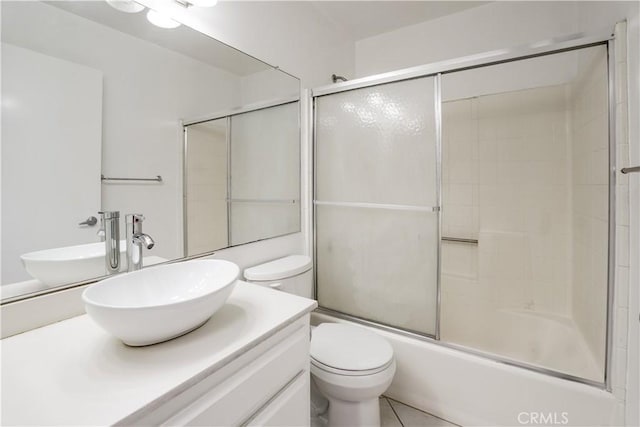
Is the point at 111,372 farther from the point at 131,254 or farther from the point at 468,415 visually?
the point at 468,415

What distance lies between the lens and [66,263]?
3.00 ft

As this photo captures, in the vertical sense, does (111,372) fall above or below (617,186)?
below

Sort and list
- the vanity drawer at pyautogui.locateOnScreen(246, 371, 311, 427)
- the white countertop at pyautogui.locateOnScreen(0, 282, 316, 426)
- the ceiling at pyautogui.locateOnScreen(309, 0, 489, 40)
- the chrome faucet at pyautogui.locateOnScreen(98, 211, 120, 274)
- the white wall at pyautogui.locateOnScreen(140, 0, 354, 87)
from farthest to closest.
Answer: the ceiling at pyautogui.locateOnScreen(309, 0, 489, 40)
the white wall at pyautogui.locateOnScreen(140, 0, 354, 87)
the chrome faucet at pyautogui.locateOnScreen(98, 211, 120, 274)
the vanity drawer at pyautogui.locateOnScreen(246, 371, 311, 427)
the white countertop at pyautogui.locateOnScreen(0, 282, 316, 426)

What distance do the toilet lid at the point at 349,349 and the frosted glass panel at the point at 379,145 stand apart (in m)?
0.78

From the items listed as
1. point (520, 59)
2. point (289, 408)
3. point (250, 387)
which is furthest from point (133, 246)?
point (520, 59)

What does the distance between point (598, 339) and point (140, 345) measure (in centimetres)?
189

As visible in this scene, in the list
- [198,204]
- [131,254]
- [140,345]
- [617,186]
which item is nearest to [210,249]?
[198,204]

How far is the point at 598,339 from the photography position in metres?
1.35

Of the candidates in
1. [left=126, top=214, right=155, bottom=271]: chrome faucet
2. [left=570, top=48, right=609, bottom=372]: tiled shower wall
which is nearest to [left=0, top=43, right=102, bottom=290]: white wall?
[left=126, top=214, right=155, bottom=271]: chrome faucet

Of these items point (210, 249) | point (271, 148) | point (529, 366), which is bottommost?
point (529, 366)

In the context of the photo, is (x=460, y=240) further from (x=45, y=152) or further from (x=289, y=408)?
(x=45, y=152)

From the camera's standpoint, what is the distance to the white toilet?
1.24 meters

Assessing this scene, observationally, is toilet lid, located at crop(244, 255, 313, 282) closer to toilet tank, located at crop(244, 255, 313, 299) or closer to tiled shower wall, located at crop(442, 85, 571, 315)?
toilet tank, located at crop(244, 255, 313, 299)

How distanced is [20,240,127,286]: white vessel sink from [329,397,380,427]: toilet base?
1.15 m
